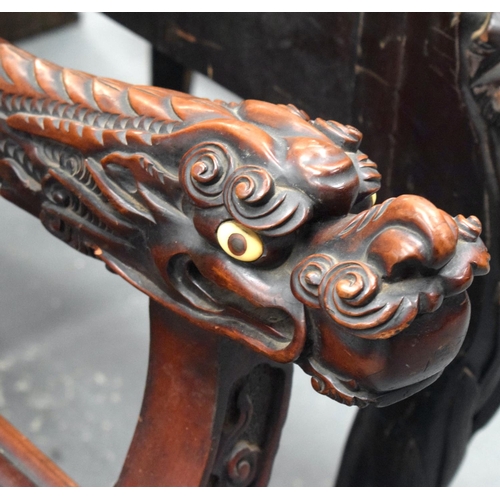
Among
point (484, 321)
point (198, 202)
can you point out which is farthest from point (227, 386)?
point (484, 321)

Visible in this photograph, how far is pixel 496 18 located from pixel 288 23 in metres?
0.40

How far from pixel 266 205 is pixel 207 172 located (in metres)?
0.05

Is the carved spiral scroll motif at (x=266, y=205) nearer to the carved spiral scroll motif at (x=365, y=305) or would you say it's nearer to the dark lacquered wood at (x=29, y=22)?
the carved spiral scroll motif at (x=365, y=305)

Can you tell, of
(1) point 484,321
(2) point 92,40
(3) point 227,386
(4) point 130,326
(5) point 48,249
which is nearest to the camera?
(3) point 227,386

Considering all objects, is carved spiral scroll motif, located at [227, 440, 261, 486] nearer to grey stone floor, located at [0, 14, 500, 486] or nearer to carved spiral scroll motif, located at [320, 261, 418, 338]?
carved spiral scroll motif, located at [320, 261, 418, 338]

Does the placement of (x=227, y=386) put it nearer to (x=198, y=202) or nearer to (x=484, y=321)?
(x=198, y=202)

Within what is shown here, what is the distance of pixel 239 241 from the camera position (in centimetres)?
52

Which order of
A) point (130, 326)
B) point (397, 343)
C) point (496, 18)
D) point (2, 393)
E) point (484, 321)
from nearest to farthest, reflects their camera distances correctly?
point (397, 343) → point (496, 18) → point (484, 321) → point (2, 393) → point (130, 326)

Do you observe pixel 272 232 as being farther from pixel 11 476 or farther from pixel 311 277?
pixel 11 476

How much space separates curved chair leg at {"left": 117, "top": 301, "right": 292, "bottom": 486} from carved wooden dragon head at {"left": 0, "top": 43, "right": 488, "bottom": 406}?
78mm

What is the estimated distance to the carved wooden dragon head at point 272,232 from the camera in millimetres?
478

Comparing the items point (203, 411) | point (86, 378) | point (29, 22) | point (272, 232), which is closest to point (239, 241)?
point (272, 232)

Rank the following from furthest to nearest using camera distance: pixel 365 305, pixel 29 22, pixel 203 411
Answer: pixel 29 22
pixel 203 411
pixel 365 305

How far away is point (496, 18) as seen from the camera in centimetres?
79
